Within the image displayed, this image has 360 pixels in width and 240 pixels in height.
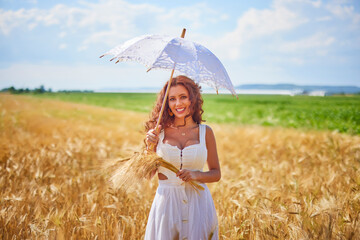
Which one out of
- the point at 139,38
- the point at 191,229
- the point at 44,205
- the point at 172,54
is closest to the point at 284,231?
the point at 191,229

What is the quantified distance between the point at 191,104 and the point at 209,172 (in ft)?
1.94

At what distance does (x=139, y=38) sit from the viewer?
230cm

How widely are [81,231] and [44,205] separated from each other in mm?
966

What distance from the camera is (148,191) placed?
4070 mm

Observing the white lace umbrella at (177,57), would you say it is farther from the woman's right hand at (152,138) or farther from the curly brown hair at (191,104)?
the woman's right hand at (152,138)

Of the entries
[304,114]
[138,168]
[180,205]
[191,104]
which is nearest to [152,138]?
[138,168]

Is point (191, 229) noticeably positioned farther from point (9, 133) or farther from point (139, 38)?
point (9, 133)

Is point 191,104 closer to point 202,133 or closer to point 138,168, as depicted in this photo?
point 202,133

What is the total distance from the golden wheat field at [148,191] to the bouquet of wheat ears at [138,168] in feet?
1.76

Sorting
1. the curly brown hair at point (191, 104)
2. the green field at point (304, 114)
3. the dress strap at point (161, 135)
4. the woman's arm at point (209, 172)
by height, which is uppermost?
the curly brown hair at point (191, 104)

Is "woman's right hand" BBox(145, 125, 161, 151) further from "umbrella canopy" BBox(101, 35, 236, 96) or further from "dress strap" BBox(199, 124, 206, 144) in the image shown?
Result: "umbrella canopy" BBox(101, 35, 236, 96)

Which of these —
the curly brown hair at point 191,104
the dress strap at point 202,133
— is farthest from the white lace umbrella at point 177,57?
the dress strap at point 202,133

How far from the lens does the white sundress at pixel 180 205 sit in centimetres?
221

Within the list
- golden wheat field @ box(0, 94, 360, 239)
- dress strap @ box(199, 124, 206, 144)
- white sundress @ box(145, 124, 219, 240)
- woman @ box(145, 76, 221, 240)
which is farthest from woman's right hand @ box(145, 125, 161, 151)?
golden wheat field @ box(0, 94, 360, 239)
